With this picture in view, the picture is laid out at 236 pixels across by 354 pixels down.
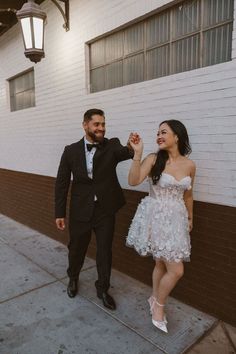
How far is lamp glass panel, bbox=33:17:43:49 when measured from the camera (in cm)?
402

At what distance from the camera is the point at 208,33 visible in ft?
10.5

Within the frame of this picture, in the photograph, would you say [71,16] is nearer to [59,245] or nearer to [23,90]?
[23,90]

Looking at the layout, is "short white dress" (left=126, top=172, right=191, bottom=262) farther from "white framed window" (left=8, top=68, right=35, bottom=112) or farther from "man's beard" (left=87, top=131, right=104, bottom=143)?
"white framed window" (left=8, top=68, right=35, bottom=112)

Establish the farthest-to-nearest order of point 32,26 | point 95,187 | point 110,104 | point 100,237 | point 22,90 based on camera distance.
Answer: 1. point 22,90
2. point 110,104
3. point 32,26
4. point 100,237
5. point 95,187

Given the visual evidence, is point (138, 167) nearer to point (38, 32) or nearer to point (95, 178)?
point (95, 178)

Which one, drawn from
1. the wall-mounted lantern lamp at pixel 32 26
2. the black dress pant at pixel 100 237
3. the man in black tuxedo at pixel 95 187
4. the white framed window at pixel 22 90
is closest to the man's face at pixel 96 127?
the man in black tuxedo at pixel 95 187

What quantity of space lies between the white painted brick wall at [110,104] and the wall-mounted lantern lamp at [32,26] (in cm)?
71

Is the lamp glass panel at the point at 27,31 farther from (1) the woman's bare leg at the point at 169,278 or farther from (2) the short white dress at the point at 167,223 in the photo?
(1) the woman's bare leg at the point at 169,278

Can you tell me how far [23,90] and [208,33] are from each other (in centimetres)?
444

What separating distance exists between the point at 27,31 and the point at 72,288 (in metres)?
3.23

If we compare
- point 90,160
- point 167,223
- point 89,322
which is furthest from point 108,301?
point 90,160

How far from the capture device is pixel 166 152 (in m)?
2.89

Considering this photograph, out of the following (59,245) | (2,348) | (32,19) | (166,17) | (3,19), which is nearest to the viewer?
(2,348)

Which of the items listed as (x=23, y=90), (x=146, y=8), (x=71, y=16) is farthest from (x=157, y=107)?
(x=23, y=90)
